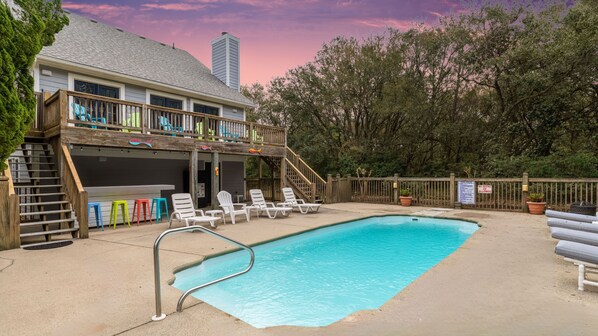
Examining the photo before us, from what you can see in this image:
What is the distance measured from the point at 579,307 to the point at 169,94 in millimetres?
13189

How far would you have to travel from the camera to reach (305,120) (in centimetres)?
2214

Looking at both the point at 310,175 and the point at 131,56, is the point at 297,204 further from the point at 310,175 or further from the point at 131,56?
the point at 131,56

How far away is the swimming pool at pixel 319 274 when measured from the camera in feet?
13.6

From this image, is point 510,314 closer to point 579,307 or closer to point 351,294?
point 579,307

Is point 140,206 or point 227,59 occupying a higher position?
point 227,59

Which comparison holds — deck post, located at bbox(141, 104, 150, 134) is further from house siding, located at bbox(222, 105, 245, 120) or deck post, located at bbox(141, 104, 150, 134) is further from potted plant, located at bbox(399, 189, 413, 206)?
potted plant, located at bbox(399, 189, 413, 206)

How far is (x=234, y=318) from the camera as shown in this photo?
318 centimetres

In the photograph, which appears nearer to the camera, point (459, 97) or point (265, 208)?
point (265, 208)

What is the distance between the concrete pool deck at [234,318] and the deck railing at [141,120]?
3744 millimetres

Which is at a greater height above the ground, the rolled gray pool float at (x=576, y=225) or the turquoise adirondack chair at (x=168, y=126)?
the turquoise adirondack chair at (x=168, y=126)

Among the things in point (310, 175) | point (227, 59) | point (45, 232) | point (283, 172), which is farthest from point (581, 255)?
point (227, 59)

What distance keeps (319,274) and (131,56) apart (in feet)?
39.1

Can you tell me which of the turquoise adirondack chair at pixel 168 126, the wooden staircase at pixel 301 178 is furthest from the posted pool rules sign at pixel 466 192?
the turquoise adirondack chair at pixel 168 126

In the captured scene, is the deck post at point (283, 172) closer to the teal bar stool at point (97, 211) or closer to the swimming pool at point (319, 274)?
the swimming pool at point (319, 274)
